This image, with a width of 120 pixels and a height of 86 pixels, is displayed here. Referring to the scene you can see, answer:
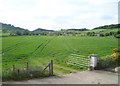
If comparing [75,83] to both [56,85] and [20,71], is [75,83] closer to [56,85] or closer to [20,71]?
[56,85]

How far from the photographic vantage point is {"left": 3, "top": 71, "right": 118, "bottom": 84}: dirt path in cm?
1710

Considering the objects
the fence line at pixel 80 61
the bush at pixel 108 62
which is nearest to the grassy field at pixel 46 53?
the fence line at pixel 80 61

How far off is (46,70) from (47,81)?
1.90m

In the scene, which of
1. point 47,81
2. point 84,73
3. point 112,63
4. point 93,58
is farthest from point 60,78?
point 112,63

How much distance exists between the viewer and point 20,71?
17.5 meters

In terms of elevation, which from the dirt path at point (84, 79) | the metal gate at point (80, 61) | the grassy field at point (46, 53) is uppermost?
the metal gate at point (80, 61)

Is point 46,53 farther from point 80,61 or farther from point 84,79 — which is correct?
point 84,79

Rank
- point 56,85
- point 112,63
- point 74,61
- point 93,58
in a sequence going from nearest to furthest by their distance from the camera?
point 56,85
point 93,58
point 112,63
point 74,61

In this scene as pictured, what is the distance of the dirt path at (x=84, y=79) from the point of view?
17097mm

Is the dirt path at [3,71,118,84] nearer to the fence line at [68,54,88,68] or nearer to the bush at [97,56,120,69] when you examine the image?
the bush at [97,56,120,69]

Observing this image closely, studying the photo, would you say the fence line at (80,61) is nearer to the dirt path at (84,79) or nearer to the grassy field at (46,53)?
the grassy field at (46,53)

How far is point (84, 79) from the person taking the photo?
1808 cm

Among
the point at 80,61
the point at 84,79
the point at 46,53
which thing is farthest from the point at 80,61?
the point at 46,53

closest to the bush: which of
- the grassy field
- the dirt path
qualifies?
the dirt path
